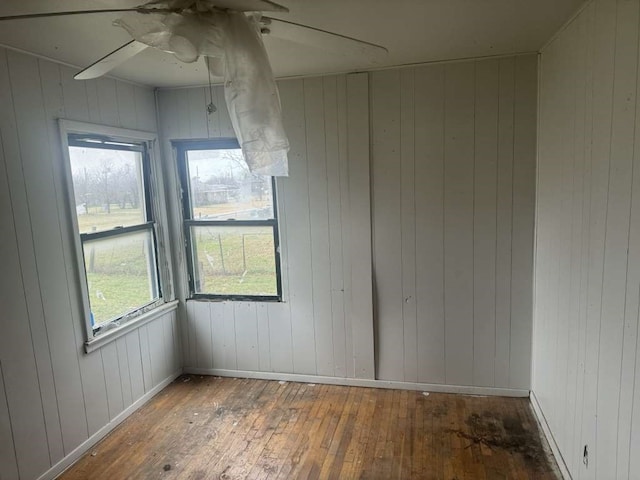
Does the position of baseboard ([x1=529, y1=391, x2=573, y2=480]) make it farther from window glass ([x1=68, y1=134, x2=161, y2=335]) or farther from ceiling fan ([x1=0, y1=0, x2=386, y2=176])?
window glass ([x1=68, y1=134, x2=161, y2=335])

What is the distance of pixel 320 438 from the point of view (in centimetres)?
274

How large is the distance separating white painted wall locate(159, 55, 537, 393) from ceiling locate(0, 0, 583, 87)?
0.89ft

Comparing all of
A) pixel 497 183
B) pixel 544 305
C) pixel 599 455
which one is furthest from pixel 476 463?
pixel 497 183

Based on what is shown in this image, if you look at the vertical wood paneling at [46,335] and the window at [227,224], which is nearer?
the vertical wood paneling at [46,335]

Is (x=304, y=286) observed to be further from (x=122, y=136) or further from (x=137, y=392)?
(x=122, y=136)

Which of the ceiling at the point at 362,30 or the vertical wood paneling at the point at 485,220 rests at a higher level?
the ceiling at the point at 362,30

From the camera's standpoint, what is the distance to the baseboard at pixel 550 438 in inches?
88.8

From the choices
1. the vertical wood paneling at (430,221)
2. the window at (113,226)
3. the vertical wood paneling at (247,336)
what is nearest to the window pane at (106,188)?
the window at (113,226)

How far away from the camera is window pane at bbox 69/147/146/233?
2725mm

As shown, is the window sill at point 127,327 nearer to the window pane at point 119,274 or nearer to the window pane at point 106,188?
the window pane at point 119,274

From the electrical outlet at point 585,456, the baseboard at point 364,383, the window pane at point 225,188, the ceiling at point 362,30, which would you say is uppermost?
the ceiling at point 362,30

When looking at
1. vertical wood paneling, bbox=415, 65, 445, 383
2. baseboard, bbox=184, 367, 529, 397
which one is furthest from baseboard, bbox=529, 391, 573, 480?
vertical wood paneling, bbox=415, 65, 445, 383

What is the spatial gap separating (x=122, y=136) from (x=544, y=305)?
2.99 m

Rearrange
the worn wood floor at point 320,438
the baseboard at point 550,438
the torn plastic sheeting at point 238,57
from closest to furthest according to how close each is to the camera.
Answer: the torn plastic sheeting at point 238,57 < the baseboard at point 550,438 < the worn wood floor at point 320,438
